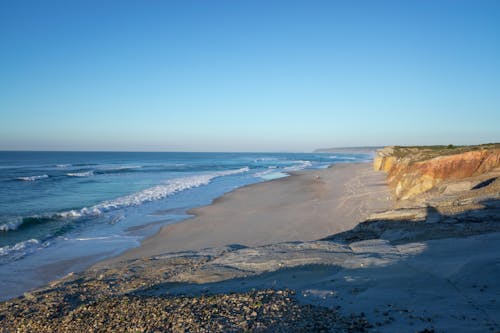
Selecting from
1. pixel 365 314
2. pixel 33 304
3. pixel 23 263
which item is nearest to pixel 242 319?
pixel 365 314

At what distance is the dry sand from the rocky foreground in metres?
4.14

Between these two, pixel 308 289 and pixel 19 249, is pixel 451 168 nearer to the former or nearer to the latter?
pixel 308 289

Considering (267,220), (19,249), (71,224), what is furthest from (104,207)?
(267,220)

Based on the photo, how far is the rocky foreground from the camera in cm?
564

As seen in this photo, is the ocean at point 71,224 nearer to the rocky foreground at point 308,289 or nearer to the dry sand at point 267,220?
the dry sand at point 267,220

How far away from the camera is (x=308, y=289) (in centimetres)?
715

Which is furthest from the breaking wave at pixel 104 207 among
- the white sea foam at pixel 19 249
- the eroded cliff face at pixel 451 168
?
the eroded cliff face at pixel 451 168

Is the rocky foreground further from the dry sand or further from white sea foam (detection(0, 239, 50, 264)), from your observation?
white sea foam (detection(0, 239, 50, 264))

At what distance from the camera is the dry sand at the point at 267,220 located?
16266 mm

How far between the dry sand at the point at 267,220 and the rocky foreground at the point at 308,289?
4136 millimetres

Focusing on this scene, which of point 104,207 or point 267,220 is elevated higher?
point 104,207

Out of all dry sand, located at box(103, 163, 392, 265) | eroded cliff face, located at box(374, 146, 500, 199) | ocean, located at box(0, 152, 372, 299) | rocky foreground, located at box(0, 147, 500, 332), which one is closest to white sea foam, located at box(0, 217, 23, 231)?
ocean, located at box(0, 152, 372, 299)

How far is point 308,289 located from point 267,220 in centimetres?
1354

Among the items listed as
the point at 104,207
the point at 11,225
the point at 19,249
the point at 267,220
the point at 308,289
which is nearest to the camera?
the point at 308,289
